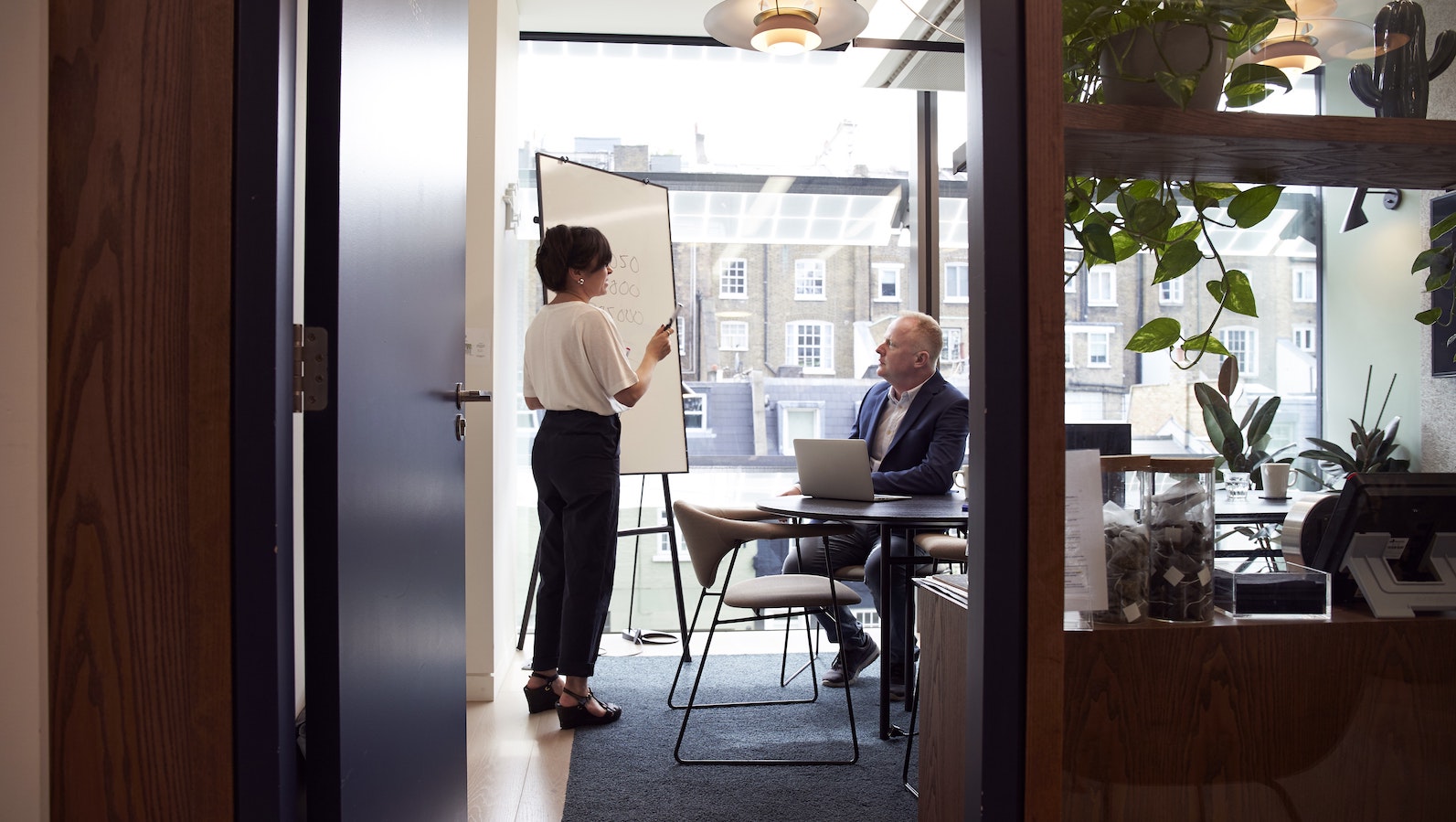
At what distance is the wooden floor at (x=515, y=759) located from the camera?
247 cm

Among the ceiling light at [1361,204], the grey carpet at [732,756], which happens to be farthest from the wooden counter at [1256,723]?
the grey carpet at [732,756]

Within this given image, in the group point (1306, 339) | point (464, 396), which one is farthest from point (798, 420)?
point (464, 396)

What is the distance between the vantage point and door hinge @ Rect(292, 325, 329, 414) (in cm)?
128

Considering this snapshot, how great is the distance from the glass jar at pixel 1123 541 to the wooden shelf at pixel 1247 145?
40 cm

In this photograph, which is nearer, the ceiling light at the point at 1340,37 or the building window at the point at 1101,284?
the ceiling light at the point at 1340,37

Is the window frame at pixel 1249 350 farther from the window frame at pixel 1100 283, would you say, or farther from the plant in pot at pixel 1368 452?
the window frame at pixel 1100 283

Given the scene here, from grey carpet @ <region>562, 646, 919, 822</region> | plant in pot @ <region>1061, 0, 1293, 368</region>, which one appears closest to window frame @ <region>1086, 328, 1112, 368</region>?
plant in pot @ <region>1061, 0, 1293, 368</region>

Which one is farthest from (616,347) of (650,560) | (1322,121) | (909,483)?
(1322,121)

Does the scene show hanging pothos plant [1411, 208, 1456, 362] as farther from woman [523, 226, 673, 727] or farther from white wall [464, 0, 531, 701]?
white wall [464, 0, 531, 701]

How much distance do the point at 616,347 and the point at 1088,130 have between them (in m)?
2.14

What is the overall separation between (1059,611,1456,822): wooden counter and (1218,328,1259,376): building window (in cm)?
298

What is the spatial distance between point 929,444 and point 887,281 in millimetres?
1216

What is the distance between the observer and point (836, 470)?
10.8 ft

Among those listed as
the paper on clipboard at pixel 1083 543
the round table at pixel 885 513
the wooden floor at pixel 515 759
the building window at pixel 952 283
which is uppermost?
the building window at pixel 952 283
